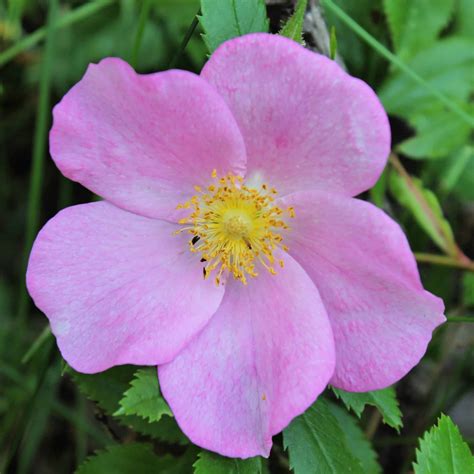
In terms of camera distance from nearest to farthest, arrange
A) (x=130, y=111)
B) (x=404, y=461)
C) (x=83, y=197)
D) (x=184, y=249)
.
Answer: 1. (x=130, y=111)
2. (x=184, y=249)
3. (x=404, y=461)
4. (x=83, y=197)

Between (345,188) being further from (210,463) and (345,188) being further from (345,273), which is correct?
(210,463)

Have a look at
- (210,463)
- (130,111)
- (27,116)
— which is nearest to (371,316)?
(210,463)

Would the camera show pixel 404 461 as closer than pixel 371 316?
No

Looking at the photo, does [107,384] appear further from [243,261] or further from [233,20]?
[233,20]

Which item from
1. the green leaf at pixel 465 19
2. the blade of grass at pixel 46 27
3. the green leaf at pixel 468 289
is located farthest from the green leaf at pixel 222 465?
the green leaf at pixel 465 19

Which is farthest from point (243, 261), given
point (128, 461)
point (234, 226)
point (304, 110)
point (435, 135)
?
point (435, 135)

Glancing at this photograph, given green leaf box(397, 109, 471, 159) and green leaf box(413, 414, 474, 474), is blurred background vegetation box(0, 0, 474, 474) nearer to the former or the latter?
green leaf box(397, 109, 471, 159)

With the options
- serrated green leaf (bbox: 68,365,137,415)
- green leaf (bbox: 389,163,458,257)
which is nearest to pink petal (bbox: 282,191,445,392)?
serrated green leaf (bbox: 68,365,137,415)
